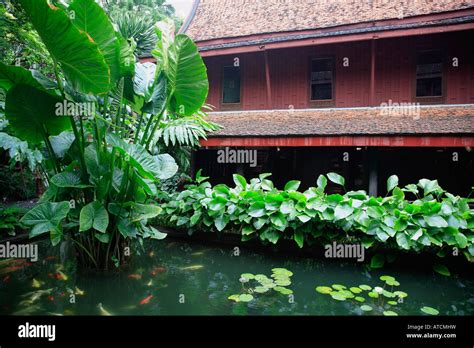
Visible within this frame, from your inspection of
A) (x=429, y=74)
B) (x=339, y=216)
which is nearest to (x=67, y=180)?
(x=339, y=216)

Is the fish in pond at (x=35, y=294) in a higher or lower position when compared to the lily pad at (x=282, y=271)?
higher

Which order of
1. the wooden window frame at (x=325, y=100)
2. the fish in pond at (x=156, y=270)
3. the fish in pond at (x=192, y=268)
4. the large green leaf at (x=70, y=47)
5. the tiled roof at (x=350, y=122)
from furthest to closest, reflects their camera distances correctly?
→ the wooden window frame at (x=325, y=100)
the tiled roof at (x=350, y=122)
the fish in pond at (x=192, y=268)
the fish in pond at (x=156, y=270)
the large green leaf at (x=70, y=47)

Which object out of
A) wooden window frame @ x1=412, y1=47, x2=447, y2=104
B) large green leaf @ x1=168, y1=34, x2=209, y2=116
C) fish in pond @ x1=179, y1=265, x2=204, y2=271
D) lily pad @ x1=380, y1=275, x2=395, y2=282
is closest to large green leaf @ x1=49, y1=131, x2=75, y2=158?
large green leaf @ x1=168, y1=34, x2=209, y2=116

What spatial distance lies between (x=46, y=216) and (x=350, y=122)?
7.13 m

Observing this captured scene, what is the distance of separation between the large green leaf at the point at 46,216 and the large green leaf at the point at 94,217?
8.7 inches

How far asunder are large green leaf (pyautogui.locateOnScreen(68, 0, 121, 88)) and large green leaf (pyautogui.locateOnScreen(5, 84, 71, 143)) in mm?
821

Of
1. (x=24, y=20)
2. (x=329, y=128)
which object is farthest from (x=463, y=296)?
(x=24, y=20)

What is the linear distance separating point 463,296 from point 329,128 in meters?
4.67

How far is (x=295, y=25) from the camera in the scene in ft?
33.9

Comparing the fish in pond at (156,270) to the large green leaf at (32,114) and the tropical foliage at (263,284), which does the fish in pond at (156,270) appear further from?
the large green leaf at (32,114)

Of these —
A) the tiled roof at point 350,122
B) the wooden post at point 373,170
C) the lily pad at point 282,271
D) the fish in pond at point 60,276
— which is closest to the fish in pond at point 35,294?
the fish in pond at point 60,276

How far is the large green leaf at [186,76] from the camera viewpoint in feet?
13.2

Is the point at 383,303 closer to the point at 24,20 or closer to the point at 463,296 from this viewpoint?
the point at 463,296

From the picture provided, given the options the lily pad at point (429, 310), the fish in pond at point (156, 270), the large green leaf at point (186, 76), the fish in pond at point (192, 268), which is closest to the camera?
the lily pad at point (429, 310)
